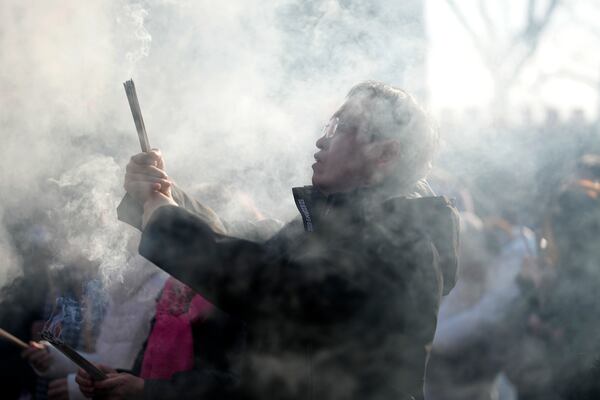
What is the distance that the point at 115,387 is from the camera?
226 centimetres

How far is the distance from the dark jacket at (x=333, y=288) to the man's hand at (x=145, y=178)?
0.17 metres

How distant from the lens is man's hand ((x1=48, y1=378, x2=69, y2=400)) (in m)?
2.57

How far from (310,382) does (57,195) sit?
1.76 metres

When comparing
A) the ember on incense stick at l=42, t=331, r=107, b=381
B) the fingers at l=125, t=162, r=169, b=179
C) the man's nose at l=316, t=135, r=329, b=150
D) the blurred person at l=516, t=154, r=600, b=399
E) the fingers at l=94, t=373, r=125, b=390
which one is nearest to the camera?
the fingers at l=125, t=162, r=169, b=179

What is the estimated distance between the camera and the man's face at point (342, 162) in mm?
2008

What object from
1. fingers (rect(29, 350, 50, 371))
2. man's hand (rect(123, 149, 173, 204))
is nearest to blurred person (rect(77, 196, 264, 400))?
fingers (rect(29, 350, 50, 371))

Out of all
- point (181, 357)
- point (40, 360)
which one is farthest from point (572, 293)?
point (40, 360)

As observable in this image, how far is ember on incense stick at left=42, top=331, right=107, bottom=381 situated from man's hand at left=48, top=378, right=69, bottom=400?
15.6 inches

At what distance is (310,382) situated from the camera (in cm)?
173

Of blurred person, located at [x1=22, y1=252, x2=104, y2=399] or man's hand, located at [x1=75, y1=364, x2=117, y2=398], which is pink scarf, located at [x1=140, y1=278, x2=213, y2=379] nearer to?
man's hand, located at [x1=75, y1=364, x2=117, y2=398]

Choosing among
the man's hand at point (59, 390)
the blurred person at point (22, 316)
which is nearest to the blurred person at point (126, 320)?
the man's hand at point (59, 390)

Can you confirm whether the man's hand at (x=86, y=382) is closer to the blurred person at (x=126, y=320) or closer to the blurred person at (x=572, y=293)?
the blurred person at (x=126, y=320)

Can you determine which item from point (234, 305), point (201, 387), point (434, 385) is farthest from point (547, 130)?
point (234, 305)

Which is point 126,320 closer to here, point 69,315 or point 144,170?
point 69,315
